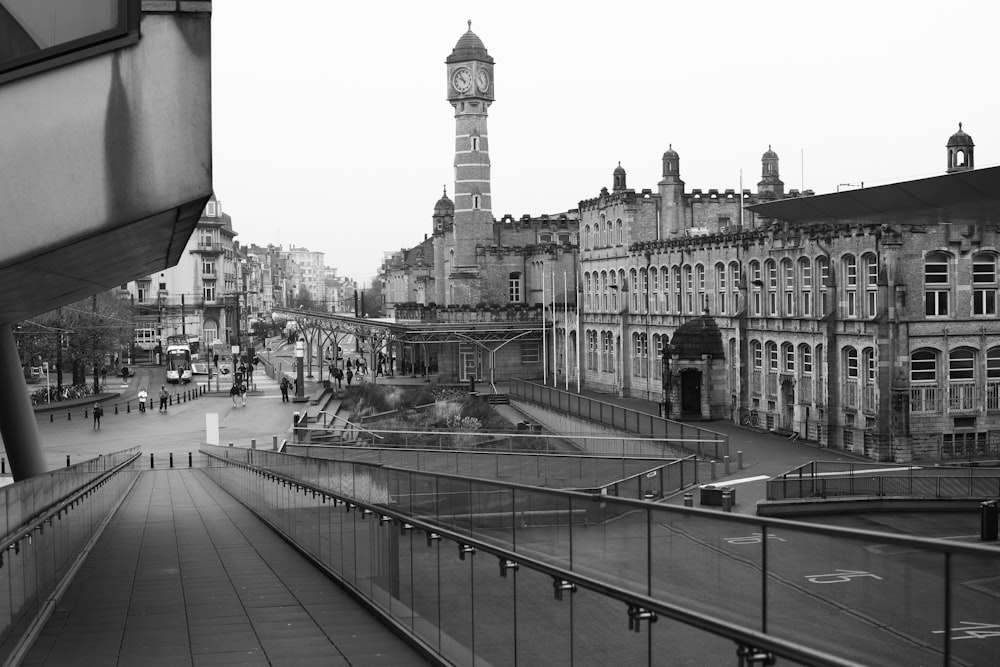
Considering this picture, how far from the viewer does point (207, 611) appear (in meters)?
11.3

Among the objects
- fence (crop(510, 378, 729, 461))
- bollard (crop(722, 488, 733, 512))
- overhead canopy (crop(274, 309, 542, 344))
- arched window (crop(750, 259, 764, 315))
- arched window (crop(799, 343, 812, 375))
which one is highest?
arched window (crop(750, 259, 764, 315))

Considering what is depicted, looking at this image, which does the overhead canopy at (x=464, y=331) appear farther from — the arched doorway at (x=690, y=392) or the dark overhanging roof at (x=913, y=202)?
the dark overhanging roof at (x=913, y=202)

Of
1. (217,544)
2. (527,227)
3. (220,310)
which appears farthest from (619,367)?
(220,310)

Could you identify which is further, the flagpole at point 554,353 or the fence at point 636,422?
the flagpole at point 554,353

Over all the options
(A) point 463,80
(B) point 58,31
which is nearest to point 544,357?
(A) point 463,80

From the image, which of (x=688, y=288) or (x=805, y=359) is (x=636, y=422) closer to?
(x=805, y=359)

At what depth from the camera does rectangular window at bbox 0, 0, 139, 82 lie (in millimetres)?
10102

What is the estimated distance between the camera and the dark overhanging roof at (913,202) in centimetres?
1736

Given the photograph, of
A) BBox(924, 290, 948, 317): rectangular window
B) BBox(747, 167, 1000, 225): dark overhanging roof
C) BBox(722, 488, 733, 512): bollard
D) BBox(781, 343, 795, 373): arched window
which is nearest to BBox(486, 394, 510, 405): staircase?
BBox(781, 343, 795, 373): arched window

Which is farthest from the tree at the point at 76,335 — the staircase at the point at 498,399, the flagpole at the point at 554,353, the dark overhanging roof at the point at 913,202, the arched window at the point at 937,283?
the dark overhanging roof at the point at 913,202

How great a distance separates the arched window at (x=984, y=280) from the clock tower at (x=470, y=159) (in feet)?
151

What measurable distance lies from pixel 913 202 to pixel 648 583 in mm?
14756

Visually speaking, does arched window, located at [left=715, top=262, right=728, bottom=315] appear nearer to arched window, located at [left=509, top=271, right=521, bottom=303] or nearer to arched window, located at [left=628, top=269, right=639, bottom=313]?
arched window, located at [left=628, top=269, right=639, bottom=313]

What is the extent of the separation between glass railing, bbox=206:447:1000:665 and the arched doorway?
3740 cm
